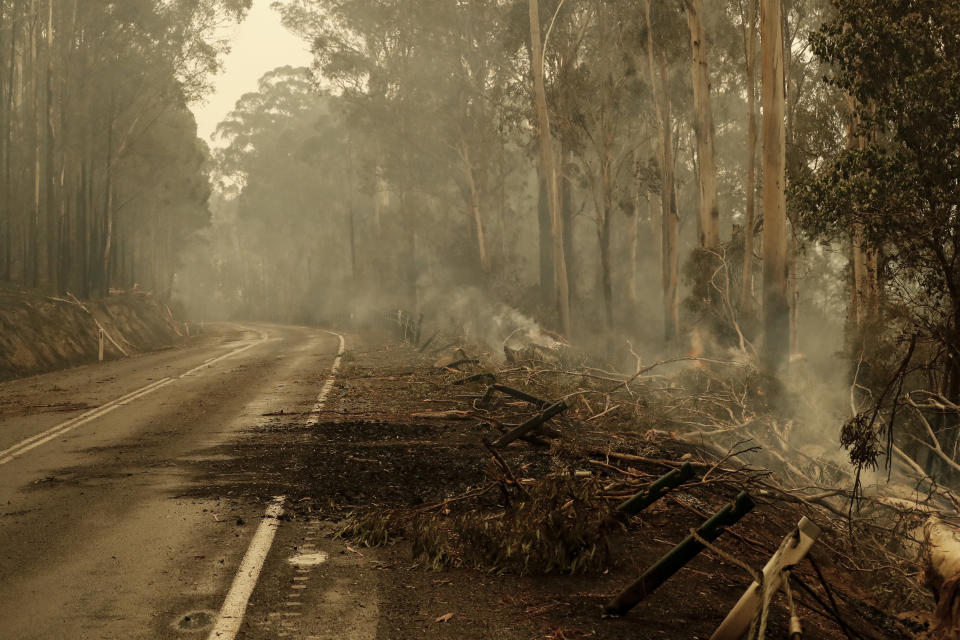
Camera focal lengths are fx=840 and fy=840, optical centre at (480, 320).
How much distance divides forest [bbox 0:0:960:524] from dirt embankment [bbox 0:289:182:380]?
5.48ft

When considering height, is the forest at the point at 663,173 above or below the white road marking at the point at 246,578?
above

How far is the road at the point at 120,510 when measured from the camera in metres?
5.38

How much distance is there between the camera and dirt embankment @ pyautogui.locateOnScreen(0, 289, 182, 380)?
21.7 meters

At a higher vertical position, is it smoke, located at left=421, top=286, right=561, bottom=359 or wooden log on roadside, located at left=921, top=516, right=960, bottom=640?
smoke, located at left=421, top=286, right=561, bottom=359

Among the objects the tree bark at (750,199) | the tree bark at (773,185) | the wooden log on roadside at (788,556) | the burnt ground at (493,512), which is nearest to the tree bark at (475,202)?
the tree bark at (750,199)

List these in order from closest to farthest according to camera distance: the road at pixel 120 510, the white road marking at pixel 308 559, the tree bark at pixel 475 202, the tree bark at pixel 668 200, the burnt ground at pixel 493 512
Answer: the burnt ground at pixel 493 512 < the road at pixel 120 510 < the white road marking at pixel 308 559 < the tree bark at pixel 668 200 < the tree bark at pixel 475 202

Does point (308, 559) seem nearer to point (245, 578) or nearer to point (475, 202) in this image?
point (245, 578)

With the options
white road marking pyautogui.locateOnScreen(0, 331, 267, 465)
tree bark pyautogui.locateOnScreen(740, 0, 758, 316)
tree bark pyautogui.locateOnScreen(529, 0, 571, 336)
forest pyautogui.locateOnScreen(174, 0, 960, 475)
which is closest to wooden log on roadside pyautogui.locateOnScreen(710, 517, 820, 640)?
forest pyautogui.locateOnScreen(174, 0, 960, 475)

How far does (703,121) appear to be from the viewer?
78.6 feet

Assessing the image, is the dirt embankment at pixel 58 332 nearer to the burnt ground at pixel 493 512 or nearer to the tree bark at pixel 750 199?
the burnt ground at pixel 493 512

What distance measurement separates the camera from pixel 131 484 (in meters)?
8.83

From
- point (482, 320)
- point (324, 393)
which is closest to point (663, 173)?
point (482, 320)

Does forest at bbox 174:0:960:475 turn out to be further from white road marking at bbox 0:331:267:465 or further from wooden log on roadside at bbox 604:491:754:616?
white road marking at bbox 0:331:267:465

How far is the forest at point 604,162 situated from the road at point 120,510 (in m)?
5.91
